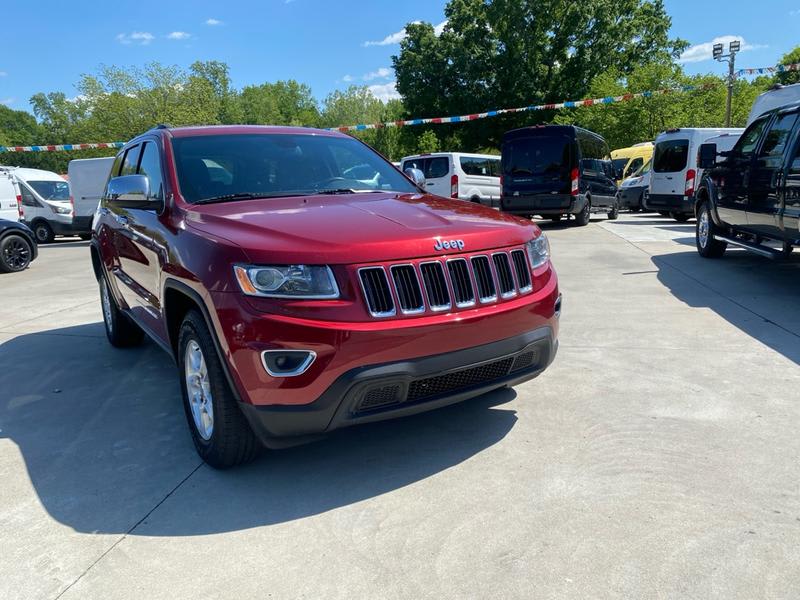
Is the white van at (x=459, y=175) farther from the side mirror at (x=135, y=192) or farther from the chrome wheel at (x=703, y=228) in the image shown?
the side mirror at (x=135, y=192)

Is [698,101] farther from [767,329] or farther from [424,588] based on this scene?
[424,588]

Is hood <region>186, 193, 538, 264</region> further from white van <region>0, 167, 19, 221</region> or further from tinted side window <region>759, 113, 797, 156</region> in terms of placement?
white van <region>0, 167, 19, 221</region>

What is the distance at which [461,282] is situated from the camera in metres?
2.81

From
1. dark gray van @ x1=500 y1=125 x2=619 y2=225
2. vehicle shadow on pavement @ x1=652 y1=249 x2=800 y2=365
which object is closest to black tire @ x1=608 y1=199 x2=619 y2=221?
dark gray van @ x1=500 y1=125 x2=619 y2=225

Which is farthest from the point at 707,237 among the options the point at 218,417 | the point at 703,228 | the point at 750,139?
the point at 218,417

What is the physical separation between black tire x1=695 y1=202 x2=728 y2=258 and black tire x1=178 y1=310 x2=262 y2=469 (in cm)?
783

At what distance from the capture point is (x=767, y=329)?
16.9ft

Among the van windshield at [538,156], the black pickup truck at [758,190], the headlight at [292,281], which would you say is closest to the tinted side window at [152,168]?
the headlight at [292,281]

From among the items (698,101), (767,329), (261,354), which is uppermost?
(698,101)

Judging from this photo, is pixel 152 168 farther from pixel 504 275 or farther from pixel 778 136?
pixel 778 136

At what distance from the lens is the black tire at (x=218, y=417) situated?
276 cm

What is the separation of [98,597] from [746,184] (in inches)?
303

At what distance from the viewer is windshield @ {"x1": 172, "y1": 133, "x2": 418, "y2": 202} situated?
3.59m

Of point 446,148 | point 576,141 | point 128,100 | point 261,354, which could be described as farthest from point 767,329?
point 128,100
